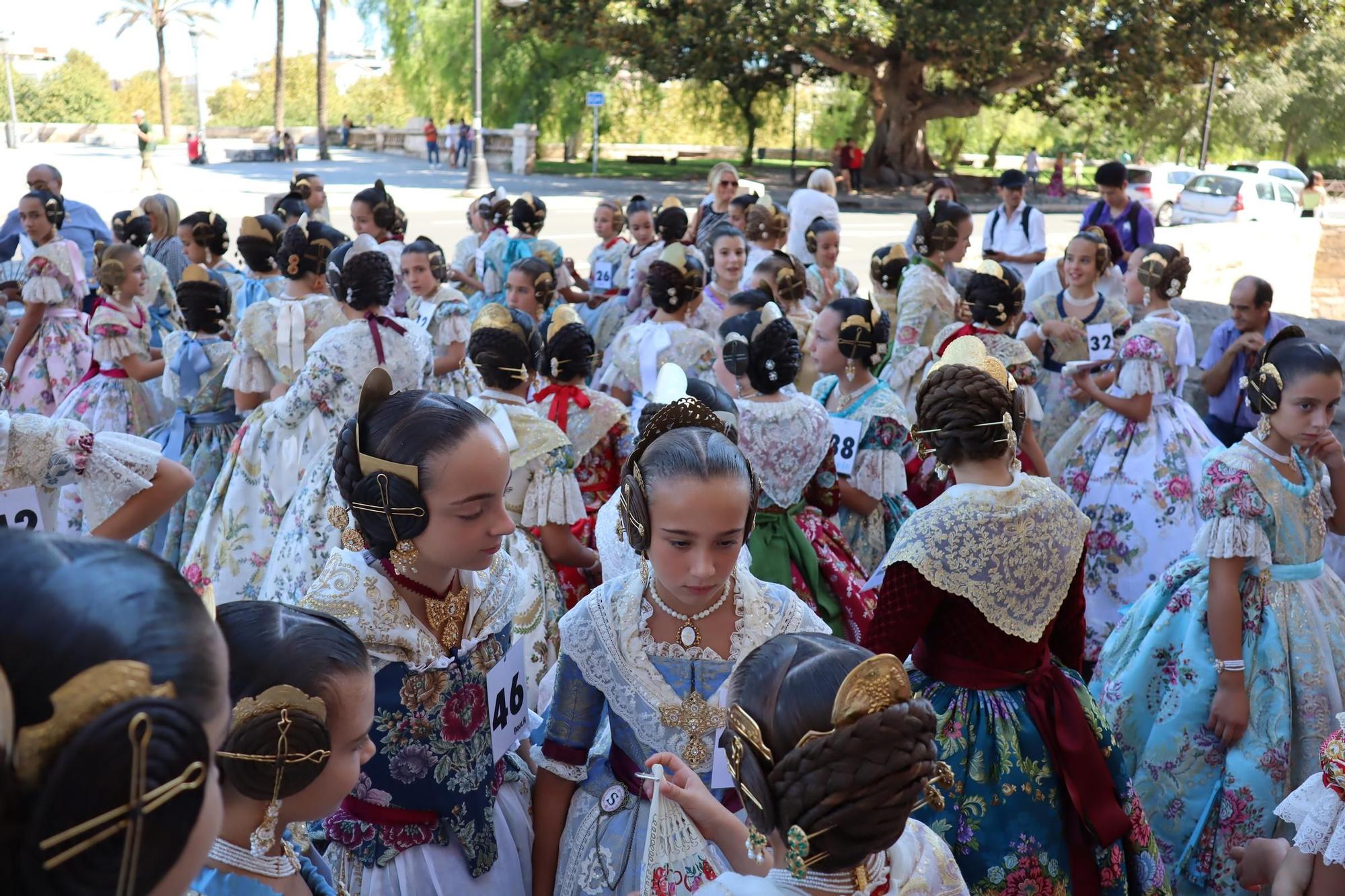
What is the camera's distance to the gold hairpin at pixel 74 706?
0.93 m

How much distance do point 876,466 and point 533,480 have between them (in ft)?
5.24

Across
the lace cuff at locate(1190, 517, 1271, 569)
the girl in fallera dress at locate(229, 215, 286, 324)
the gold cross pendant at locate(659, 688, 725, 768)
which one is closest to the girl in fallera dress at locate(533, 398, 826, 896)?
the gold cross pendant at locate(659, 688, 725, 768)

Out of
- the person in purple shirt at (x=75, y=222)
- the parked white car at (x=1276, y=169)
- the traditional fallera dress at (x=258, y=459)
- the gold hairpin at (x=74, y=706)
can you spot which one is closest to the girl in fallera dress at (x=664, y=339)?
the traditional fallera dress at (x=258, y=459)

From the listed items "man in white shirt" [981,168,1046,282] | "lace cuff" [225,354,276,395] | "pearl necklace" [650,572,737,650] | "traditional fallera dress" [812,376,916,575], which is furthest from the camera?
"man in white shirt" [981,168,1046,282]

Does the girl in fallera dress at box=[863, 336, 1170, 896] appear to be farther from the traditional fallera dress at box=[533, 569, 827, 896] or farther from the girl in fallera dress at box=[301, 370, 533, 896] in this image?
the girl in fallera dress at box=[301, 370, 533, 896]

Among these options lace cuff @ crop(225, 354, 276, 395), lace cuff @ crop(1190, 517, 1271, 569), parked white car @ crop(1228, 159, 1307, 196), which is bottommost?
lace cuff @ crop(1190, 517, 1271, 569)

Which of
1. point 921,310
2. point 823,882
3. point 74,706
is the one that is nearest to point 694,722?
point 823,882

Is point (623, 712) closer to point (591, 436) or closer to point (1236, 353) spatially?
point (591, 436)

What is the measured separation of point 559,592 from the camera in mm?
4508

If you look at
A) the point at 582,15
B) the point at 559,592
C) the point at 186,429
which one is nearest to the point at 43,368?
the point at 186,429

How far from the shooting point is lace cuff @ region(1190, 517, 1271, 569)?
3711 mm

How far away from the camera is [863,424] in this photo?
4.91 m

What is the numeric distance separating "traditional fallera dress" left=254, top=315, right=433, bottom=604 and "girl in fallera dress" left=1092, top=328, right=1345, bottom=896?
321 cm

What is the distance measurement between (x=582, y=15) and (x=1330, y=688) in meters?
26.2
